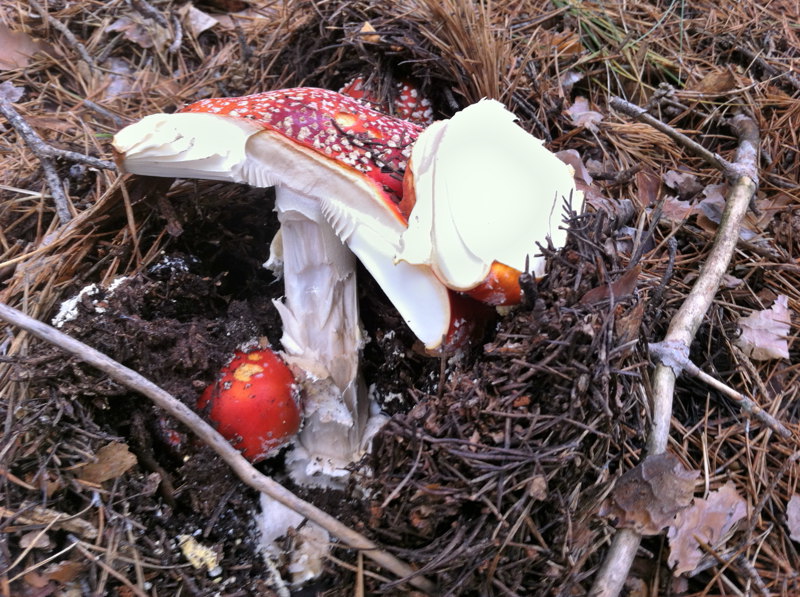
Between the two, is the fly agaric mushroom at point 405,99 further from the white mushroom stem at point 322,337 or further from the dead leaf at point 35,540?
the dead leaf at point 35,540

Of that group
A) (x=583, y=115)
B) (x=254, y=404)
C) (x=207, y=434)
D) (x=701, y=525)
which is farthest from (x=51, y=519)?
(x=583, y=115)

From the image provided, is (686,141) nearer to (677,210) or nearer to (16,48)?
(677,210)

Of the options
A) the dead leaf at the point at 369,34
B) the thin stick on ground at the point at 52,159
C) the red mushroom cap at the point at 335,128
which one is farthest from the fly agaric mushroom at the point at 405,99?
the thin stick on ground at the point at 52,159

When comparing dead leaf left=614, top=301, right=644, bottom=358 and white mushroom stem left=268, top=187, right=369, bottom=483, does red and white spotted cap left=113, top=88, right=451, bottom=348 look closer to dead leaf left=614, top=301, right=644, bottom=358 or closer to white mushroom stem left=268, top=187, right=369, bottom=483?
white mushroom stem left=268, top=187, right=369, bottom=483

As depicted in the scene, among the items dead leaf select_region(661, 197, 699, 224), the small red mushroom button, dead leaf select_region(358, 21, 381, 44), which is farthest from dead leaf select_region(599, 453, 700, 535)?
dead leaf select_region(358, 21, 381, 44)

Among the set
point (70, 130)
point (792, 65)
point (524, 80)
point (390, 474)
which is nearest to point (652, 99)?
point (524, 80)
